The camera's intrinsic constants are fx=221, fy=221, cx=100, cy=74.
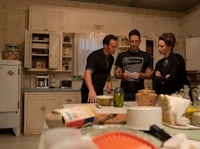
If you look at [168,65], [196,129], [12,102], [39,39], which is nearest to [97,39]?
[39,39]

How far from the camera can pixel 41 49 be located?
4.48m

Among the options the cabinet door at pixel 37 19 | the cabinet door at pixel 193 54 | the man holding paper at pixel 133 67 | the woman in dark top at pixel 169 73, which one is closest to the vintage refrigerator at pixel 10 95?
the cabinet door at pixel 37 19

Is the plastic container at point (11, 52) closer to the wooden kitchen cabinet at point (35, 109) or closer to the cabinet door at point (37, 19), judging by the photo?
the cabinet door at point (37, 19)

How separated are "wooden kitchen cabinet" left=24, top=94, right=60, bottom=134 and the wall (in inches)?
23.8

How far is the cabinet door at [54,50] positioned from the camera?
436 centimetres

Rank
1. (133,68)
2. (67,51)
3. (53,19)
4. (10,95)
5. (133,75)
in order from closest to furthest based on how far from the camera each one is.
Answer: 1. (133,75)
2. (133,68)
3. (10,95)
4. (53,19)
5. (67,51)

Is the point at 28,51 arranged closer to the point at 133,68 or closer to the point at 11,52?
the point at 11,52

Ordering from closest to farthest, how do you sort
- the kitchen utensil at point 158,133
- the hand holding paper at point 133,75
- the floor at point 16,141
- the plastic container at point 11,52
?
1. the kitchen utensil at point 158,133
2. the hand holding paper at point 133,75
3. the floor at point 16,141
4. the plastic container at point 11,52

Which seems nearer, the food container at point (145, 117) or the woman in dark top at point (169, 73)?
the food container at point (145, 117)

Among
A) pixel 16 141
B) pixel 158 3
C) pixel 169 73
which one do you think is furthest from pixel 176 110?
pixel 158 3

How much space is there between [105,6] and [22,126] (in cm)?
310

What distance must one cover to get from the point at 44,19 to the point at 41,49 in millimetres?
603

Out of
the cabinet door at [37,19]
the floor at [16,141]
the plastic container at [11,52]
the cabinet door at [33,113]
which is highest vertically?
the cabinet door at [37,19]

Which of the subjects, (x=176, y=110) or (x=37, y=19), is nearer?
(x=176, y=110)
